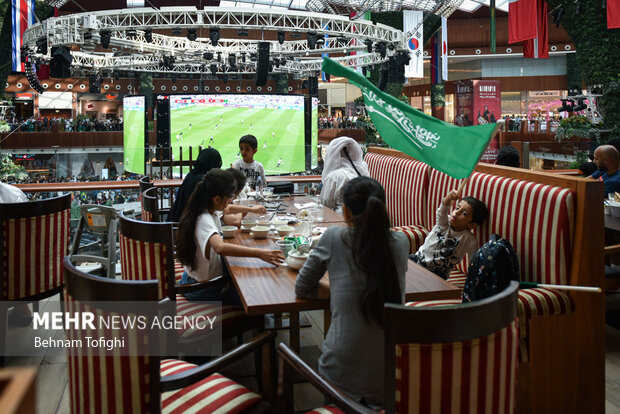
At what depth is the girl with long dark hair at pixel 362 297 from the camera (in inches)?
69.5

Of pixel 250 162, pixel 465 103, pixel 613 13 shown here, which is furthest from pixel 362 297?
pixel 465 103

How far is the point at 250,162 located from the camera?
544 centimetres

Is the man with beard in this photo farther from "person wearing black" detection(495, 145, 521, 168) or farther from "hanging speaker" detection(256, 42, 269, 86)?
"hanging speaker" detection(256, 42, 269, 86)

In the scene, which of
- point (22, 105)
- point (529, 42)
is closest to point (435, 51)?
point (529, 42)

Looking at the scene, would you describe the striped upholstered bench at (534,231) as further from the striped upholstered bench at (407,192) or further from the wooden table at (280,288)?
the striped upholstered bench at (407,192)

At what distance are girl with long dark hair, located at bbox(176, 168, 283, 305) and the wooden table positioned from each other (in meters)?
0.08

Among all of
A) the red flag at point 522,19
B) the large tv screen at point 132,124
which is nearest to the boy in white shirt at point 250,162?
the large tv screen at point 132,124

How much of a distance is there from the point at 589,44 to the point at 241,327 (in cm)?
1252

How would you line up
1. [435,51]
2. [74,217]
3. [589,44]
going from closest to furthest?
1. [74,217]
2. [589,44]
3. [435,51]

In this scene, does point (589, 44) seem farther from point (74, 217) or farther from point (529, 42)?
point (74, 217)

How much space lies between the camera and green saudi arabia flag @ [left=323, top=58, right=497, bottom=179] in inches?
94.6

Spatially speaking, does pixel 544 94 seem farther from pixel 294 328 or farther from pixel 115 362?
pixel 115 362

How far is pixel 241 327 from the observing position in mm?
2744

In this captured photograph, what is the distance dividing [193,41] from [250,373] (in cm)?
1363
